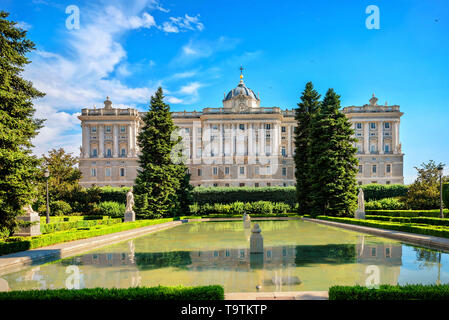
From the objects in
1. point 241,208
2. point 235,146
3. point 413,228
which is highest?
point 235,146

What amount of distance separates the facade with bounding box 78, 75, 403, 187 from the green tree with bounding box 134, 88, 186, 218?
112 ft

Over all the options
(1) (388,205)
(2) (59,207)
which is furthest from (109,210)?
(1) (388,205)

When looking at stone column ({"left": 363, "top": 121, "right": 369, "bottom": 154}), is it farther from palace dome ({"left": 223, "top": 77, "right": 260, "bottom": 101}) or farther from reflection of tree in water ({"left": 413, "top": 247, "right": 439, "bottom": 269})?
reflection of tree in water ({"left": 413, "top": 247, "right": 439, "bottom": 269})

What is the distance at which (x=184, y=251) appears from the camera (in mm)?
12008

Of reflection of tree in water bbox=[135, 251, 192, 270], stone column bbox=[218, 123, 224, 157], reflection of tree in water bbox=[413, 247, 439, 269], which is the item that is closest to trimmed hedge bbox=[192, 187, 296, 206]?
reflection of tree in water bbox=[135, 251, 192, 270]

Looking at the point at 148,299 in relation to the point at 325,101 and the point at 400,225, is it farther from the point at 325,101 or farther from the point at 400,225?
the point at 325,101

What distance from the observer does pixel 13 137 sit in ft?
39.6

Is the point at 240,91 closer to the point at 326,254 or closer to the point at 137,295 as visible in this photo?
the point at 326,254

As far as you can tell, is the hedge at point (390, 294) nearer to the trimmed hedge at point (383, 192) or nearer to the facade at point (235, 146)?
the trimmed hedge at point (383, 192)

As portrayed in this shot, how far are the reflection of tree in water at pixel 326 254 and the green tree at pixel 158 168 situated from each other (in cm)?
1893

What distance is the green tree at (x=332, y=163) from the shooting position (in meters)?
26.3

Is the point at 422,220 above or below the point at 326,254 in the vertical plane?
below

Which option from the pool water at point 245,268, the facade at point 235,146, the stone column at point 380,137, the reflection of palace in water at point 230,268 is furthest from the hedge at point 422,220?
the stone column at point 380,137

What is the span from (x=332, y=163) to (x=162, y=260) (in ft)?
67.3
